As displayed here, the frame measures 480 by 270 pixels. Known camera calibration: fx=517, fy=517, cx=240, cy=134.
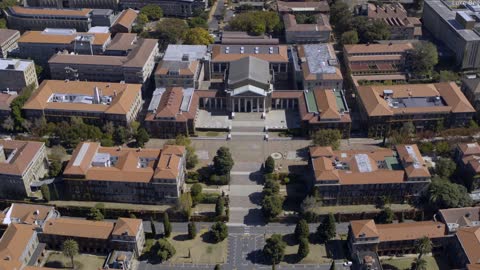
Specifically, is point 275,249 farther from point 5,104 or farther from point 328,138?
point 5,104

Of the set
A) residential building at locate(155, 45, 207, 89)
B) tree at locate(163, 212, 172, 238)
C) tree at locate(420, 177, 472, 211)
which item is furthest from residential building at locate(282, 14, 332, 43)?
tree at locate(163, 212, 172, 238)

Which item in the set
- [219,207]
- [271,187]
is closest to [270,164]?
[271,187]

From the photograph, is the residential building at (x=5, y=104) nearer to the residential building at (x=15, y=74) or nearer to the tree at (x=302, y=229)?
the residential building at (x=15, y=74)

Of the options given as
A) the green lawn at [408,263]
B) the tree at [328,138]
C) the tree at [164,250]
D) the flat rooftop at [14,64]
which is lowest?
the green lawn at [408,263]

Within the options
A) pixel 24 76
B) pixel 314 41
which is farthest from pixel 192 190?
pixel 314 41

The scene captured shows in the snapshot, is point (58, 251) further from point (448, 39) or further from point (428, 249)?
point (448, 39)

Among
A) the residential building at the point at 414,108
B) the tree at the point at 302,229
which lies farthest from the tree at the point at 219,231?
the residential building at the point at 414,108
